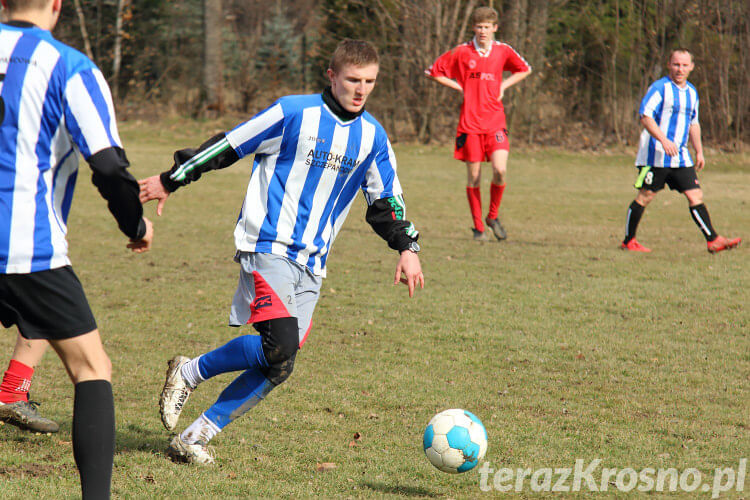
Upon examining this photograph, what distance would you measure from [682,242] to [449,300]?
4303mm

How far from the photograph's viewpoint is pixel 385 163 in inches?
160

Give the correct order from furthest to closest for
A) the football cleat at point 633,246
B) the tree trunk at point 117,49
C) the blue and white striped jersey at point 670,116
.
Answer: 1. the tree trunk at point 117,49
2. the football cleat at point 633,246
3. the blue and white striped jersey at point 670,116

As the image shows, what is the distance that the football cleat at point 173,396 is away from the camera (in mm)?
3832

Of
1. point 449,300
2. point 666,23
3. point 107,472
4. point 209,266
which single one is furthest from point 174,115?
point 107,472

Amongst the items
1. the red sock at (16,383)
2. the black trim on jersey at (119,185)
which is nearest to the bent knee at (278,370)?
the black trim on jersey at (119,185)

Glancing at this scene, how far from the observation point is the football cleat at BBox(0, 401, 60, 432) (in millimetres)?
3953

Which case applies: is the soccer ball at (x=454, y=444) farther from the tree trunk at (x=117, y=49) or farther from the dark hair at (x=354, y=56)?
the tree trunk at (x=117, y=49)

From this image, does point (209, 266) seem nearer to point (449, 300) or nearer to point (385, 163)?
point (449, 300)

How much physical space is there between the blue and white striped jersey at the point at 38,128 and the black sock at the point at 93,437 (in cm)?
46

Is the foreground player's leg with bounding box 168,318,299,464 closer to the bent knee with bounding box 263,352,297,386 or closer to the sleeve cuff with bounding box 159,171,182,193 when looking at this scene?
the bent knee with bounding box 263,352,297,386

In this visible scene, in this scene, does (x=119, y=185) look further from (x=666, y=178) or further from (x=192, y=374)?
(x=666, y=178)

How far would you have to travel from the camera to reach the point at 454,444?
3492mm

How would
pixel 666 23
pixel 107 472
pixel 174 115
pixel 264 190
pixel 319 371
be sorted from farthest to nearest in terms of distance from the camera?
pixel 174 115
pixel 666 23
pixel 319 371
pixel 264 190
pixel 107 472

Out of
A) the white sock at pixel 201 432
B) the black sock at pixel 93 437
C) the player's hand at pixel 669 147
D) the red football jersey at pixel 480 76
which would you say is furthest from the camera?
the red football jersey at pixel 480 76
